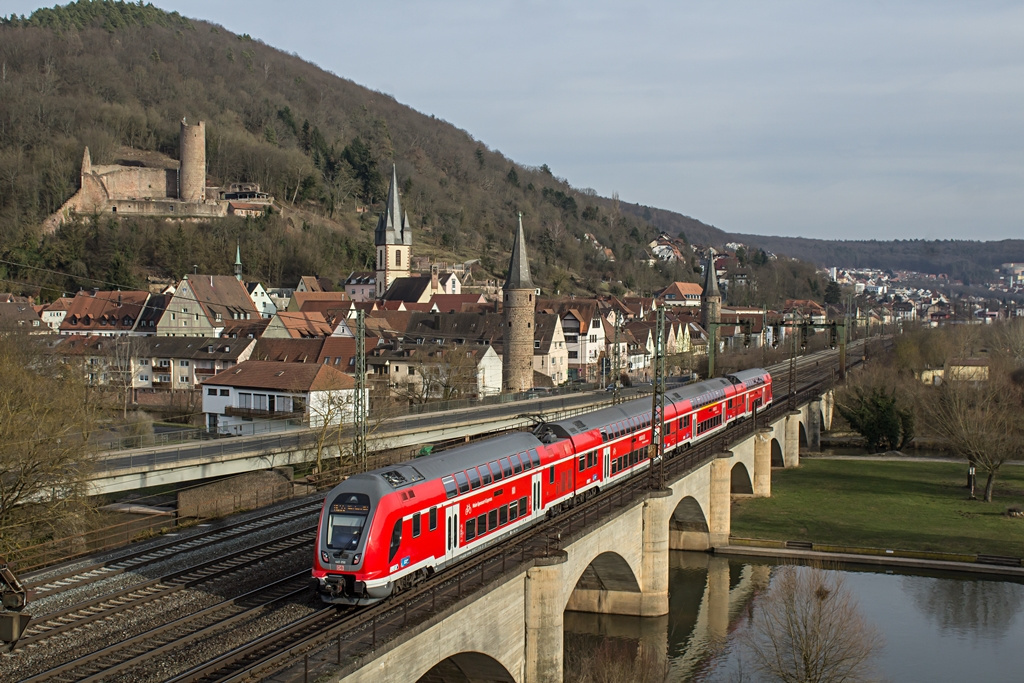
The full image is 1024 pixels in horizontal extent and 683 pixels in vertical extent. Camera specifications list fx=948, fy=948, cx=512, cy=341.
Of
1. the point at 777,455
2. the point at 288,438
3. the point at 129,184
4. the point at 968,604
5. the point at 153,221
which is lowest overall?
the point at 968,604

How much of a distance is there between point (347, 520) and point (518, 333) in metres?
67.1

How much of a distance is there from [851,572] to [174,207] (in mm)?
138136

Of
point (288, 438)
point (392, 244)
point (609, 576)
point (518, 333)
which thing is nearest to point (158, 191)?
point (392, 244)

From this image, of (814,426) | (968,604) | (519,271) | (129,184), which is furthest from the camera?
(129,184)

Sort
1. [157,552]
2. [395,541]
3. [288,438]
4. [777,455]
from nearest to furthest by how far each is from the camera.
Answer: [395,541] → [157,552] → [288,438] → [777,455]

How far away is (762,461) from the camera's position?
60344 millimetres

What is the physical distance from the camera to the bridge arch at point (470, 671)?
2408 cm

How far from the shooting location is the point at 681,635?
38.0m

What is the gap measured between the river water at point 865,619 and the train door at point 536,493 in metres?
5.31

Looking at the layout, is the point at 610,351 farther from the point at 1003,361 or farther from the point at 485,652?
the point at 485,652

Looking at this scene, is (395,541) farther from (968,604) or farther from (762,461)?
(762,461)

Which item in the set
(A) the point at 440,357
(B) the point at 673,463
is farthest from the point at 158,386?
(B) the point at 673,463

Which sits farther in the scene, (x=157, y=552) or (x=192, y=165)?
(x=192, y=165)

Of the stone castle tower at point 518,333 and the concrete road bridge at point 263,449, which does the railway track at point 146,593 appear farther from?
the stone castle tower at point 518,333
